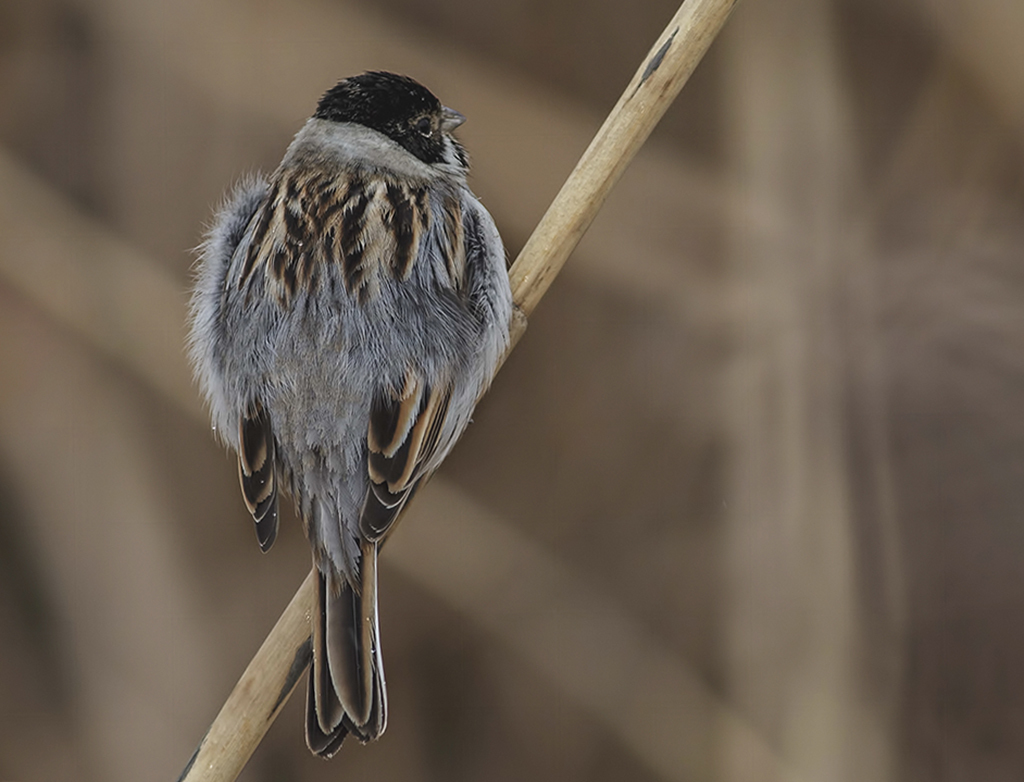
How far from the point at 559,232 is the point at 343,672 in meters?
0.99

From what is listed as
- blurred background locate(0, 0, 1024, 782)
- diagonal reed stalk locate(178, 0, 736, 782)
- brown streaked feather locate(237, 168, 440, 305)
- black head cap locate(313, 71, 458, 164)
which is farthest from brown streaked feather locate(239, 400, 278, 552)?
blurred background locate(0, 0, 1024, 782)

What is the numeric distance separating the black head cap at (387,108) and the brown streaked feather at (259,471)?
0.80 m

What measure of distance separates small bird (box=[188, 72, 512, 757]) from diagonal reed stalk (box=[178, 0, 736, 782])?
70 mm

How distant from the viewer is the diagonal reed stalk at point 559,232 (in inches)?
79.6

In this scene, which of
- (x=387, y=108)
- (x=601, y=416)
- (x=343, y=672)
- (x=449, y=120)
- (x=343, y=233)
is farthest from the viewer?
(x=601, y=416)

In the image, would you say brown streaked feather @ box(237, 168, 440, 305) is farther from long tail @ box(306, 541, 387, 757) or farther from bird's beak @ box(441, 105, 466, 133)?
long tail @ box(306, 541, 387, 757)

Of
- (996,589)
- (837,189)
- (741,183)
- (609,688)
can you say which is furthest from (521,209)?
(996,589)

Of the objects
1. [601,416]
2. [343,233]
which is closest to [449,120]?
[343,233]

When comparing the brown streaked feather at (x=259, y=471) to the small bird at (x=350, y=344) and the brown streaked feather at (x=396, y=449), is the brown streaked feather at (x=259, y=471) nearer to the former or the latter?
the small bird at (x=350, y=344)

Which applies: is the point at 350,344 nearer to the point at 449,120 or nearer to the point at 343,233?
the point at 343,233

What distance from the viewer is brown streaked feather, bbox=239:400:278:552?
223cm

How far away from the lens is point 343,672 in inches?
80.4

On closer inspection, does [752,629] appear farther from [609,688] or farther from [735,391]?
[735,391]

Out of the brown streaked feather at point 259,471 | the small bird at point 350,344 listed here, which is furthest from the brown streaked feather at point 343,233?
the brown streaked feather at point 259,471
